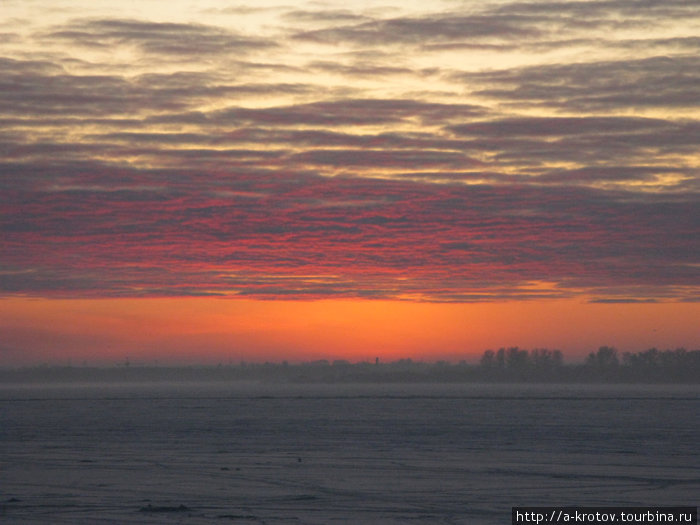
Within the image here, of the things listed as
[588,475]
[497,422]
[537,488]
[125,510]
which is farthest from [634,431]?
[125,510]

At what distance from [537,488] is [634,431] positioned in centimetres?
5028

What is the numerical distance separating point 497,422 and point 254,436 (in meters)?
36.1

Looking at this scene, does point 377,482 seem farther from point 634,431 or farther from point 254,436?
point 634,431

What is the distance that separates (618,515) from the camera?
116 ft

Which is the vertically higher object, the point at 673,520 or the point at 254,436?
the point at 254,436

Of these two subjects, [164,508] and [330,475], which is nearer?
[164,508]

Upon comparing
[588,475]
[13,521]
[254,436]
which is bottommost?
[13,521]

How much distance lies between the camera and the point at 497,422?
10950 cm

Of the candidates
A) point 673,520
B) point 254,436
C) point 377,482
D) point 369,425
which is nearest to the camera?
point 673,520

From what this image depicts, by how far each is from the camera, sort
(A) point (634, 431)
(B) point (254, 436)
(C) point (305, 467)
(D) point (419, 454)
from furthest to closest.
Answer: (A) point (634, 431)
(B) point (254, 436)
(D) point (419, 454)
(C) point (305, 467)

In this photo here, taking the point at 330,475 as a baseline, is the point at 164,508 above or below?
below

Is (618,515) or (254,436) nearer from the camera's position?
(618,515)

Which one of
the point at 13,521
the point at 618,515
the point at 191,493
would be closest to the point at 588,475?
the point at 618,515

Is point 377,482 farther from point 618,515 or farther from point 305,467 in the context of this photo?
point 618,515
